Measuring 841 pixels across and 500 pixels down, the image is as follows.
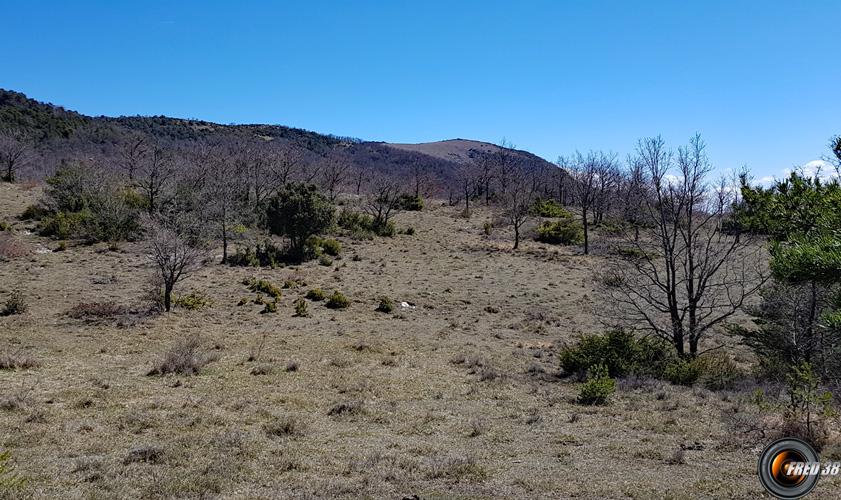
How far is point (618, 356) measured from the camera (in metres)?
15.6

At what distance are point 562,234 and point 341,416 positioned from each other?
42882 millimetres

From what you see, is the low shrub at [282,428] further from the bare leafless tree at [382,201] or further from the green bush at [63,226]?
the bare leafless tree at [382,201]

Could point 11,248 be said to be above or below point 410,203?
below

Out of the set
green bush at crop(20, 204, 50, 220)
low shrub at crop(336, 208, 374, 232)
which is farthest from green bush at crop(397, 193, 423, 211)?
green bush at crop(20, 204, 50, 220)

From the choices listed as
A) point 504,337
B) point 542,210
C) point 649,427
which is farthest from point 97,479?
point 542,210

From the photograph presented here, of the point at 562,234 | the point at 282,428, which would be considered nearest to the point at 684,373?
the point at 282,428

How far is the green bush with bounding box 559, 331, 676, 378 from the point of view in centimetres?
1524

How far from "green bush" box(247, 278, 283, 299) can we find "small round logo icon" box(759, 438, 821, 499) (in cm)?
2363

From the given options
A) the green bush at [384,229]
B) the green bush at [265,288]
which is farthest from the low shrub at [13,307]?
the green bush at [384,229]

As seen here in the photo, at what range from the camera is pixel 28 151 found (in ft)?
178

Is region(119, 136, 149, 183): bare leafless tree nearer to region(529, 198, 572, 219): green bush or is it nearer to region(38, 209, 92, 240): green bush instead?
region(38, 209, 92, 240): green bush

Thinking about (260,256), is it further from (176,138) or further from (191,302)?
(176,138)

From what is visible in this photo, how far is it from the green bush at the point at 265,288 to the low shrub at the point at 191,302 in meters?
3.22

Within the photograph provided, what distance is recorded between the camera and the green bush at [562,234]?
49.8 metres
